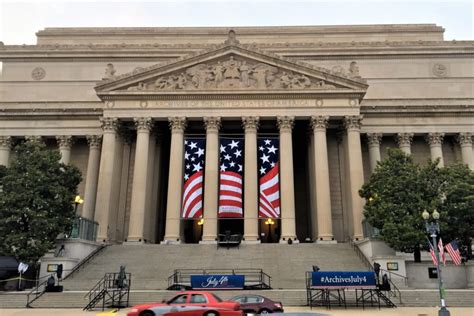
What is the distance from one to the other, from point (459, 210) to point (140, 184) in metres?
24.7

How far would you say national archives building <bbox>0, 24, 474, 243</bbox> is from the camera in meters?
36.1

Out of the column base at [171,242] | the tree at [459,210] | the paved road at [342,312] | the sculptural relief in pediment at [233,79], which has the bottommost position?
the paved road at [342,312]

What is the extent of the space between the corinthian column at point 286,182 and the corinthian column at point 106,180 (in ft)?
49.3

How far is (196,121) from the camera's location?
131ft

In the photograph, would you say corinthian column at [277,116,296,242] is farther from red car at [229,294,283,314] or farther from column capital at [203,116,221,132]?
red car at [229,294,283,314]

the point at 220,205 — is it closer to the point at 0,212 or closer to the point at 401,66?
the point at 0,212

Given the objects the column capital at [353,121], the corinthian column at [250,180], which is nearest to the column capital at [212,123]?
the corinthian column at [250,180]

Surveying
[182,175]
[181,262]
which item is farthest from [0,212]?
[182,175]

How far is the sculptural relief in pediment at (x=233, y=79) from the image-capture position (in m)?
38.0

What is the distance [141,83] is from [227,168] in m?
11.4

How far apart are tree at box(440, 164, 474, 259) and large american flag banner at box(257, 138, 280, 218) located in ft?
42.3

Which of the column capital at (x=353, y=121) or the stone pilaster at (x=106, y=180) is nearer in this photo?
the stone pilaster at (x=106, y=180)

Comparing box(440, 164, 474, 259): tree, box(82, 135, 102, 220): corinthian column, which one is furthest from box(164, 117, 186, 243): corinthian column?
box(440, 164, 474, 259): tree

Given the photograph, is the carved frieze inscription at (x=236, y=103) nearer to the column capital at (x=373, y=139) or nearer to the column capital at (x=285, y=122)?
the column capital at (x=285, y=122)
